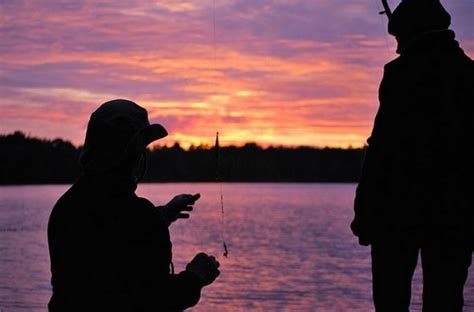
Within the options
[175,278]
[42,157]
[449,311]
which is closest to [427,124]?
[449,311]

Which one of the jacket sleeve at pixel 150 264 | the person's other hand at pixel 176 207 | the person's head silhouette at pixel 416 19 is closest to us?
the jacket sleeve at pixel 150 264

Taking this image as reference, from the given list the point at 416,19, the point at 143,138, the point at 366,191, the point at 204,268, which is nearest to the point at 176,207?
the point at 204,268

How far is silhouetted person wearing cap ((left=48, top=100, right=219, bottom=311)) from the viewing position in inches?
119

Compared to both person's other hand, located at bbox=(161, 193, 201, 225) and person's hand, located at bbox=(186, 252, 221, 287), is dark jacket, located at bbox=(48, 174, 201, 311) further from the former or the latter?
person's other hand, located at bbox=(161, 193, 201, 225)

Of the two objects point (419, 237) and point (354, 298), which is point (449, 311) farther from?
point (354, 298)

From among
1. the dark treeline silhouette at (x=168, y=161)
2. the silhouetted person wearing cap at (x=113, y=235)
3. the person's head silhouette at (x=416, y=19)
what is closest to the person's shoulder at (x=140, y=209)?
the silhouetted person wearing cap at (x=113, y=235)

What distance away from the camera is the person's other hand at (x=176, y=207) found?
11.9ft

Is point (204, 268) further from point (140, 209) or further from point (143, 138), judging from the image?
point (143, 138)

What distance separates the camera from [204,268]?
327 cm

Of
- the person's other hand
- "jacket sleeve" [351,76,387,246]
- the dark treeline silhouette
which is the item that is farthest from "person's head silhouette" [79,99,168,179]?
the dark treeline silhouette

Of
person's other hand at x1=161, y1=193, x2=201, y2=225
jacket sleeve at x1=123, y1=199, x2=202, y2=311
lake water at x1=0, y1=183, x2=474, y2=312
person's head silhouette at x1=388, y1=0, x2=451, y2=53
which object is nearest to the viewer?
jacket sleeve at x1=123, y1=199, x2=202, y2=311

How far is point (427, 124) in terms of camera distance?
4547 millimetres

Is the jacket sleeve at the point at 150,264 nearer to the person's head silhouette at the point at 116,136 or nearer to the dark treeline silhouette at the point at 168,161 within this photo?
the person's head silhouette at the point at 116,136

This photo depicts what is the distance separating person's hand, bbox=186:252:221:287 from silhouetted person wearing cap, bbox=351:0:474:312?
1.45m
